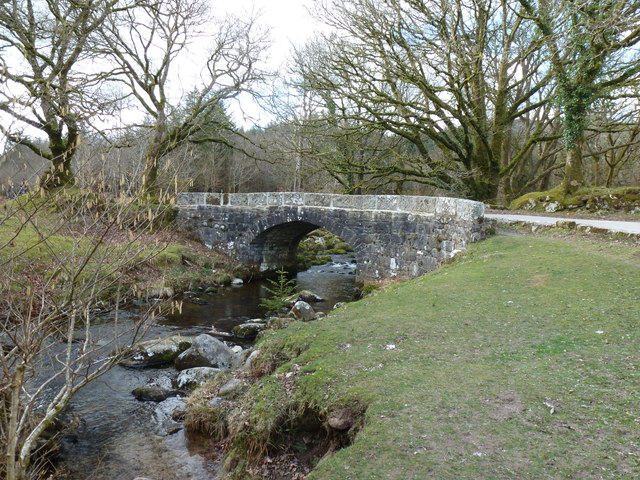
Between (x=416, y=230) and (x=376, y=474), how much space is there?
12.4m

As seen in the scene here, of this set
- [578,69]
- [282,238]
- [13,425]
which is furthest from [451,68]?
[13,425]

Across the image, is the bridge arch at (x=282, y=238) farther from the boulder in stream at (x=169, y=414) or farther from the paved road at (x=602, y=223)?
the boulder in stream at (x=169, y=414)

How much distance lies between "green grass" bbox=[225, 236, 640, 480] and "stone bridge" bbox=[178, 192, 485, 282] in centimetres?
488

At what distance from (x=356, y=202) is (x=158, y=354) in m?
10.5

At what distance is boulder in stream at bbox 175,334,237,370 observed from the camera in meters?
9.28

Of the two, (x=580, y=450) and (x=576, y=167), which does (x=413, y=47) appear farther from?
(x=580, y=450)

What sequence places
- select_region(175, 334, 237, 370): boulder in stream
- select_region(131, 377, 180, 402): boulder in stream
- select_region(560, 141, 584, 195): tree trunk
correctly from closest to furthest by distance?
select_region(131, 377, 180, 402): boulder in stream → select_region(175, 334, 237, 370): boulder in stream → select_region(560, 141, 584, 195): tree trunk

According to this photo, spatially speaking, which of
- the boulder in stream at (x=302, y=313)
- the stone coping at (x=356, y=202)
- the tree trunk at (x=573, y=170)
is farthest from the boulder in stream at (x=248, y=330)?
the tree trunk at (x=573, y=170)

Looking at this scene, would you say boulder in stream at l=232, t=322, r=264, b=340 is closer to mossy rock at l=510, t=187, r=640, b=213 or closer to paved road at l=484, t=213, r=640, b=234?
paved road at l=484, t=213, r=640, b=234

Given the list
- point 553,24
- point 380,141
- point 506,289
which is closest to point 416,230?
point 506,289

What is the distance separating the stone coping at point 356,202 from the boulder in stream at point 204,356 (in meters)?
8.29

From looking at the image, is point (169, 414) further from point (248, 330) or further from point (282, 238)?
point (282, 238)

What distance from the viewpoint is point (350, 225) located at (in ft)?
58.5

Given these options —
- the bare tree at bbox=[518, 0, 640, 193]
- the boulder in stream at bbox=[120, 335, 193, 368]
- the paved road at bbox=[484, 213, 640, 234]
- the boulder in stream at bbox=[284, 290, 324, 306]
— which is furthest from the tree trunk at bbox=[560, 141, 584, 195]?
the boulder in stream at bbox=[120, 335, 193, 368]
